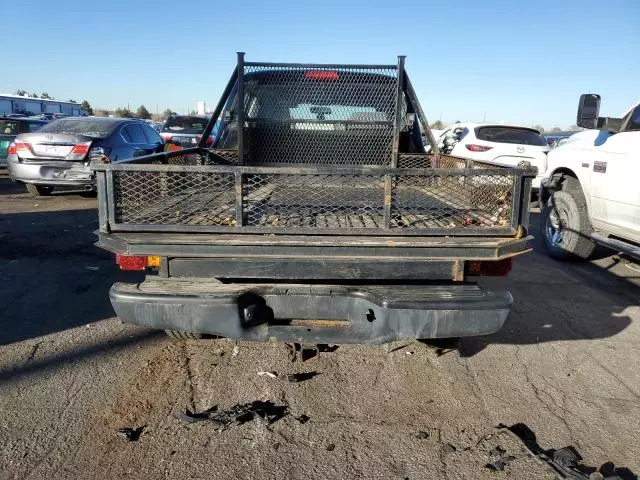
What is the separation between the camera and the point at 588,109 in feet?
18.4

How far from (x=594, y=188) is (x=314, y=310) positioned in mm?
4439

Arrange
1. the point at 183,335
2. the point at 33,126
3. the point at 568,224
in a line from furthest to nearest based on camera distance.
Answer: the point at 33,126 < the point at 568,224 < the point at 183,335

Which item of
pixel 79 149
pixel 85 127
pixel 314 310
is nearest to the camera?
pixel 314 310

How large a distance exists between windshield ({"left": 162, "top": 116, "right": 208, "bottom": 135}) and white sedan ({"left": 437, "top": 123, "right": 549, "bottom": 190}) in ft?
32.9

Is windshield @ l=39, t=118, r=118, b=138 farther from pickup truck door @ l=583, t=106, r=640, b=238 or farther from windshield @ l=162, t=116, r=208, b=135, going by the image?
pickup truck door @ l=583, t=106, r=640, b=238

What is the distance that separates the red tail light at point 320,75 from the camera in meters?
5.26

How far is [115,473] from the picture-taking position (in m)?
2.58

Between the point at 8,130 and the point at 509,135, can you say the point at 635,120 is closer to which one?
the point at 509,135

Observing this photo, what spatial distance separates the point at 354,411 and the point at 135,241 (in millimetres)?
1607

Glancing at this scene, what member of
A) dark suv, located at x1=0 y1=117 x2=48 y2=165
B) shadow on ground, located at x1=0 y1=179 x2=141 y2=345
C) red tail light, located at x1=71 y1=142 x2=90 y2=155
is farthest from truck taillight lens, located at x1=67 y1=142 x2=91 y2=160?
dark suv, located at x1=0 y1=117 x2=48 y2=165

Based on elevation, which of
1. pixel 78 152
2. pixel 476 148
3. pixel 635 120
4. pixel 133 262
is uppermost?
pixel 635 120

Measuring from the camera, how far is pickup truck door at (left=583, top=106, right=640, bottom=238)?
5.40m

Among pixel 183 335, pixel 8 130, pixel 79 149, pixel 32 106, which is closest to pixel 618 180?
pixel 183 335

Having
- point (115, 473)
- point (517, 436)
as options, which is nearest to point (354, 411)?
point (517, 436)
